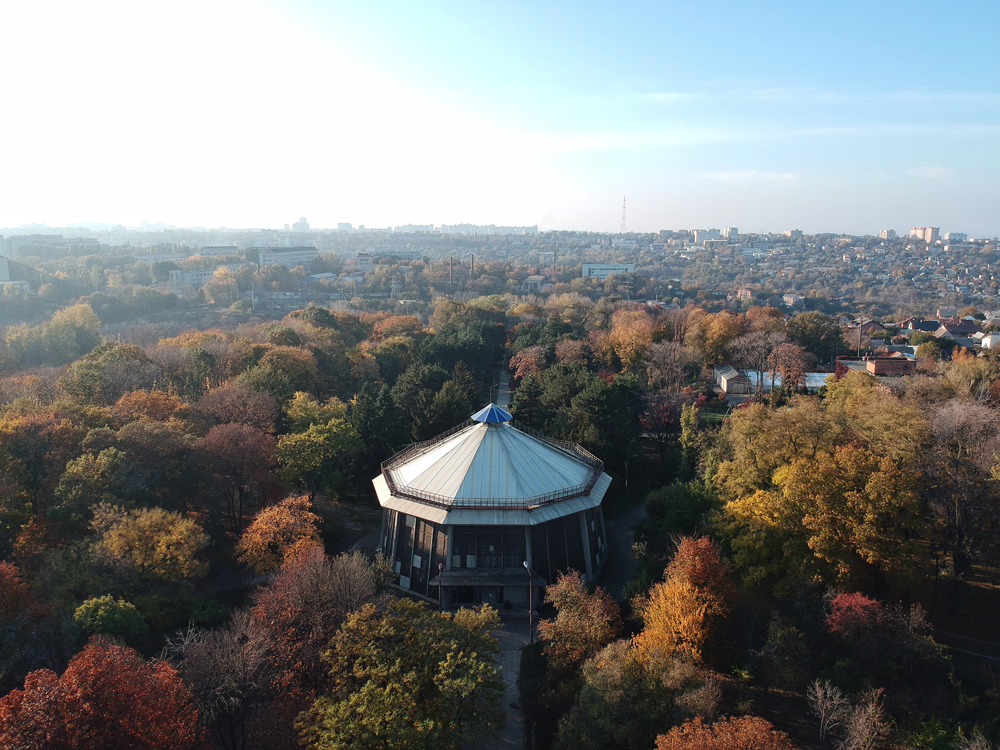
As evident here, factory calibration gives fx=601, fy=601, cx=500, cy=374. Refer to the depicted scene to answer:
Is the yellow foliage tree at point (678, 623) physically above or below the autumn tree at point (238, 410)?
below

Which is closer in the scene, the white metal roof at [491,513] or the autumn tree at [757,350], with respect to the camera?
the white metal roof at [491,513]

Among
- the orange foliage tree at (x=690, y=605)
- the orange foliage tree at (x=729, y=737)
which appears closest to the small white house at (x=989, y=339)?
the orange foliage tree at (x=690, y=605)

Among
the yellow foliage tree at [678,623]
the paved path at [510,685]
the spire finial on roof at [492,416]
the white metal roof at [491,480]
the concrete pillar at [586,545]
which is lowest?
the paved path at [510,685]

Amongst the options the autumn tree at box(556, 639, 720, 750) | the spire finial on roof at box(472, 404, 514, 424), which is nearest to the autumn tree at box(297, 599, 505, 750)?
the autumn tree at box(556, 639, 720, 750)

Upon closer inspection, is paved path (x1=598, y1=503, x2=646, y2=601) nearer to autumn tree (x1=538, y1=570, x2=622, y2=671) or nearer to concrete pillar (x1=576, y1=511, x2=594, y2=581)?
concrete pillar (x1=576, y1=511, x2=594, y2=581)

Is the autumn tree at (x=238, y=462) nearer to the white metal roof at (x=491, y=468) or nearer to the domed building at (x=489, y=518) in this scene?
the domed building at (x=489, y=518)

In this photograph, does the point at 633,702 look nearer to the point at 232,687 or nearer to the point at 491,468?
the point at 232,687

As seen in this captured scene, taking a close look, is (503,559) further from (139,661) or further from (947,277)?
(947,277)

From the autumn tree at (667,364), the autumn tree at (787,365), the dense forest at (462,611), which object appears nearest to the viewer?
the dense forest at (462,611)
